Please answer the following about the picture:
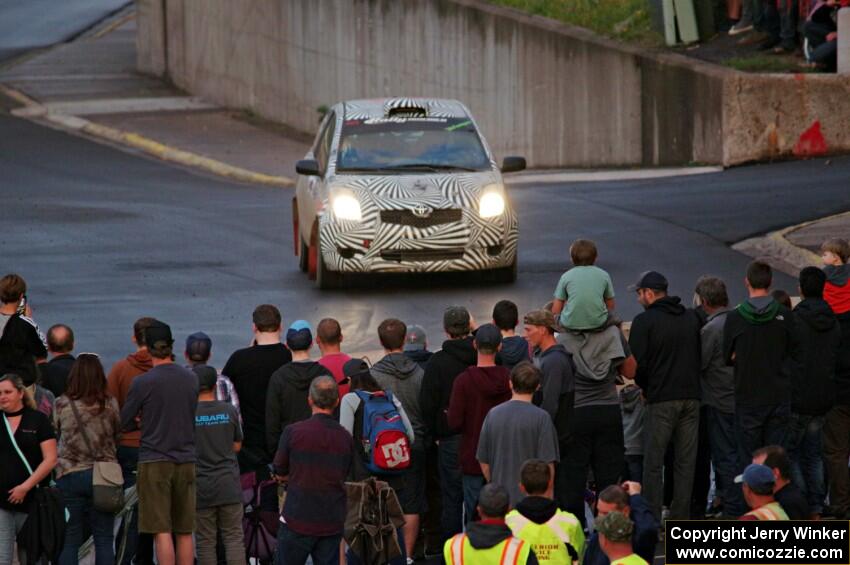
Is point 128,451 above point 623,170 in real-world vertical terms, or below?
below

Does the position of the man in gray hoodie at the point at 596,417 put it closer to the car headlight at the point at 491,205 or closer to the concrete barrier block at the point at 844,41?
the car headlight at the point at 491,205

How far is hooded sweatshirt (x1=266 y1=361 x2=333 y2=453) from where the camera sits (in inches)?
454

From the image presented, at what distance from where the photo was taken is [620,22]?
31.1 meters

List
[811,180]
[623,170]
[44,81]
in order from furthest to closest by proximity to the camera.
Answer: [44,81] → [623,170] → [811,180]

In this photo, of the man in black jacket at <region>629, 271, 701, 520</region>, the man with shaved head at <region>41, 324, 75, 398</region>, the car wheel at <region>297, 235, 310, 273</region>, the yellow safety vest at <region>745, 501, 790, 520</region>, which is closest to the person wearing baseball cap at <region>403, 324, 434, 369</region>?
the man in black jacket at <region>629, 271, 701, 520</region>

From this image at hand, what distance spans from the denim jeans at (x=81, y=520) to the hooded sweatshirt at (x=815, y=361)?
4602 millimetres

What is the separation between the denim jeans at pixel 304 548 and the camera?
35.1 ft

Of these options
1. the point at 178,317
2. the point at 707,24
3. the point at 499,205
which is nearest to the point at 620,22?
the point at 707,24

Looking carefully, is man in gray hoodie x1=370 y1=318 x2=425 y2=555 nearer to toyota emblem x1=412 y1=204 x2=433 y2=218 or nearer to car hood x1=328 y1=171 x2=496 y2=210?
toyota emblem x1=412 y1=204 x2=433 y2=218

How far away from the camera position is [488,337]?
1143 cm

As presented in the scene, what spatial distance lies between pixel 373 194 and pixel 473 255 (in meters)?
1.22

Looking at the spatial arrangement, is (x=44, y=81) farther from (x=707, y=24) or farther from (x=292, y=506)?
(x=292, y=506)

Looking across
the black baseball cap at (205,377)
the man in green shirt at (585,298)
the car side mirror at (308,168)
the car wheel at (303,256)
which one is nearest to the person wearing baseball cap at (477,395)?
the man in green shirt at (585,298)

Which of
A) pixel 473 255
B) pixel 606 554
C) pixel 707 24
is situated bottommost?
pixel 606 554
